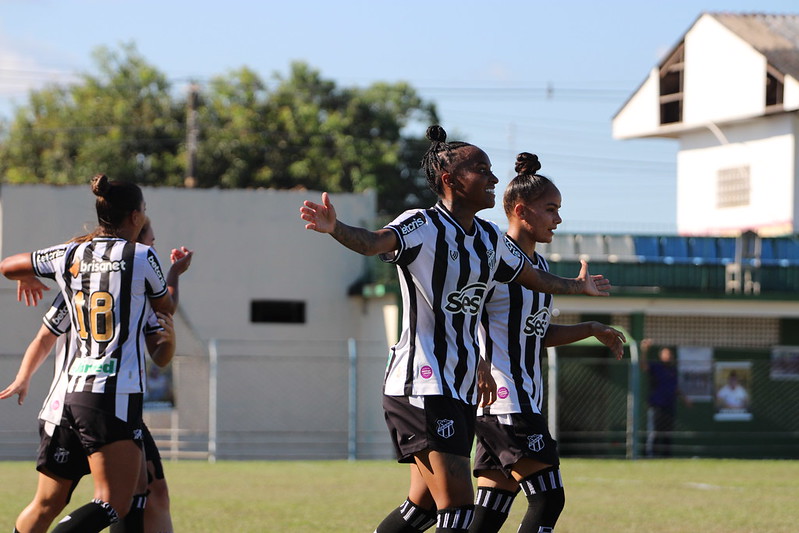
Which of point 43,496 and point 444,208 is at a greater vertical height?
point 444,208

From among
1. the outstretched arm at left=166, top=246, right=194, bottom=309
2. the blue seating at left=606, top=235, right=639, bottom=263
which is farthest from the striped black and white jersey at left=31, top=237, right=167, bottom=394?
the blue seating at left=606, top=235, right=639, bottom=263

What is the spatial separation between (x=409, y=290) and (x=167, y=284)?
1.29 m

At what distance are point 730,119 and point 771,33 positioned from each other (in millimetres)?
2678

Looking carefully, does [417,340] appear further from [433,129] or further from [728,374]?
[728,374]

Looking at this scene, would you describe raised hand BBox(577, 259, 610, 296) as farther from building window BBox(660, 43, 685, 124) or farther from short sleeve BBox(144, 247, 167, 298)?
building window BBox(660, 43, 685, 124)

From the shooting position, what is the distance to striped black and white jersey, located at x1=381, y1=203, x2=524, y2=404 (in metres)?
6.28

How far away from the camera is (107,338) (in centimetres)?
647

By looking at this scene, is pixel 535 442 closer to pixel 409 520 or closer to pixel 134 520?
pixel 409 520

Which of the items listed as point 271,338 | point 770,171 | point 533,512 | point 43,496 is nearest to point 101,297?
point 43,496

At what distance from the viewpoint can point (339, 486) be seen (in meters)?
16.3

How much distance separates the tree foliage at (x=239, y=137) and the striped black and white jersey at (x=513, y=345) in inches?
1614

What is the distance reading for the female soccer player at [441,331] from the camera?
6.21 metres

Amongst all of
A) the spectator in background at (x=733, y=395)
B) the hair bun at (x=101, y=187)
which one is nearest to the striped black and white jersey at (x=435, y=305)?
the hair bun at (x=101, y=187)

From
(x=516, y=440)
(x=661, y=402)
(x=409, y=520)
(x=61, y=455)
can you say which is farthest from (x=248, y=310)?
(x=409, y=520)
